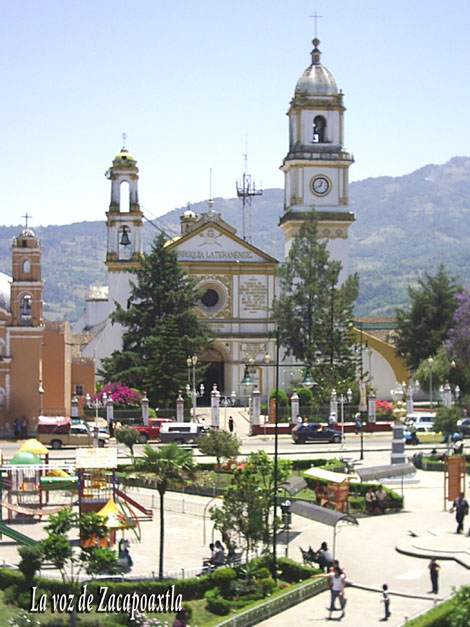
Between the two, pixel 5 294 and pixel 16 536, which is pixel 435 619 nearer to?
pixel 16 536

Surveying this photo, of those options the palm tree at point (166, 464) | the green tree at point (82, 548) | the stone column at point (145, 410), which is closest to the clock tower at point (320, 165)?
the stone column at point (145, 410)

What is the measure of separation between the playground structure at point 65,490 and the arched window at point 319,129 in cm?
4191

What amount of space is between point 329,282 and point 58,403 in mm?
16669

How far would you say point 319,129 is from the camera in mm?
75938

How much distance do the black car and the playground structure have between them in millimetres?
17889

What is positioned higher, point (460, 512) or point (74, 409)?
point (74, 409)

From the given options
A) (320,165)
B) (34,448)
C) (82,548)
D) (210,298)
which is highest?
(320,165)

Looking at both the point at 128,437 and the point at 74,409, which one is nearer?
the point at 128,437

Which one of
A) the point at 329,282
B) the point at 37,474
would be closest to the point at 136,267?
the point at 329,282

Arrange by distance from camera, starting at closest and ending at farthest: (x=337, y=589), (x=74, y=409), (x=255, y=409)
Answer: (x=337, y=589)
(x=255, y=409)
(x=74, y=409)

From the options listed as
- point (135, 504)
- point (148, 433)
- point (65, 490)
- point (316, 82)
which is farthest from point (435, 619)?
point (316, 82)

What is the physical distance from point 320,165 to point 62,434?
2973 centimetres

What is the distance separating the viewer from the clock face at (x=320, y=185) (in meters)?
74.8

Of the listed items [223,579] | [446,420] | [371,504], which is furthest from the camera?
[446,420]
